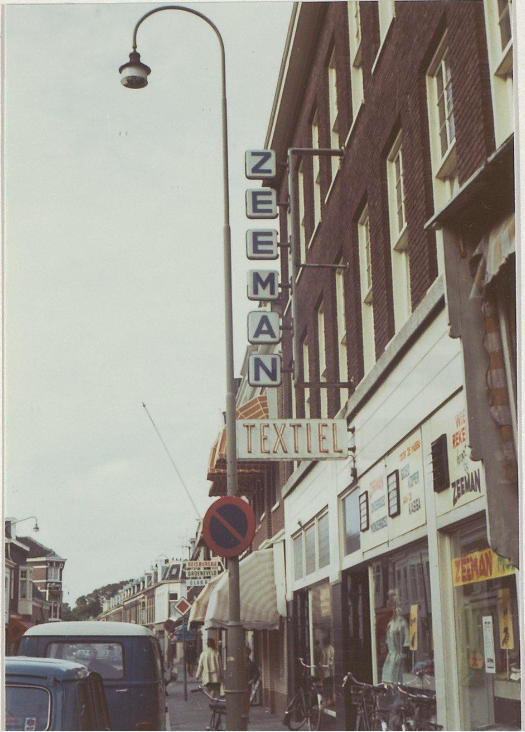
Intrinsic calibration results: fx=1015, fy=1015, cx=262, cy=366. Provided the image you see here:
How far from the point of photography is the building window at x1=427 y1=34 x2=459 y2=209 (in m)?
10.3

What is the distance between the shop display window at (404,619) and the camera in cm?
1074

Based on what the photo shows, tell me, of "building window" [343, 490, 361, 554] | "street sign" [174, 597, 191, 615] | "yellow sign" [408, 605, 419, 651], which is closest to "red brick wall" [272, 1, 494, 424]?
"building window" [343, 490, 361, 554]

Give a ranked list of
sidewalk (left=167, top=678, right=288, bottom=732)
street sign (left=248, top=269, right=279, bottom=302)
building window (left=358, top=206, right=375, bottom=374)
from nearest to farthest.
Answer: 1. building window (left=358, top=206, right=375, bottom=374)
2. street sign (left=248, top=269, right=279, bottom=302)
3. sidewalk (left=167, top=678, right=288, bottom=732)

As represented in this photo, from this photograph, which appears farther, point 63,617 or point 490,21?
point 63,617

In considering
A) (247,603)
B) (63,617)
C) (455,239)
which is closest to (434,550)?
(455,239)

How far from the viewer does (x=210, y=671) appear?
2036 cm

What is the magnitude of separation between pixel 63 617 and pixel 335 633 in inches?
168

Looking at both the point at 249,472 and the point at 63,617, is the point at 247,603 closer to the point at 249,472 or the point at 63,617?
the point at 249,472

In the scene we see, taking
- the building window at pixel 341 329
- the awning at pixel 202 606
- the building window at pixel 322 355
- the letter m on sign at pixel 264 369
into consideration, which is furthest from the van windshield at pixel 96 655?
the awning at pixel 202 606

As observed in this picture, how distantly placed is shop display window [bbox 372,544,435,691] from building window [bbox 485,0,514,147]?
183 inches

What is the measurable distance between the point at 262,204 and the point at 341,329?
8.88 ft

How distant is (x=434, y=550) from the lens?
10.2 metres

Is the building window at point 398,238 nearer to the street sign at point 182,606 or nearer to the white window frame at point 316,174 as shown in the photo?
the white window frame at point 316,174

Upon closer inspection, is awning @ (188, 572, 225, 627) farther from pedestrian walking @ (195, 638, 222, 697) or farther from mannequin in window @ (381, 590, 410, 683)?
mannequin in window @ (381, 590, 410, 683)
